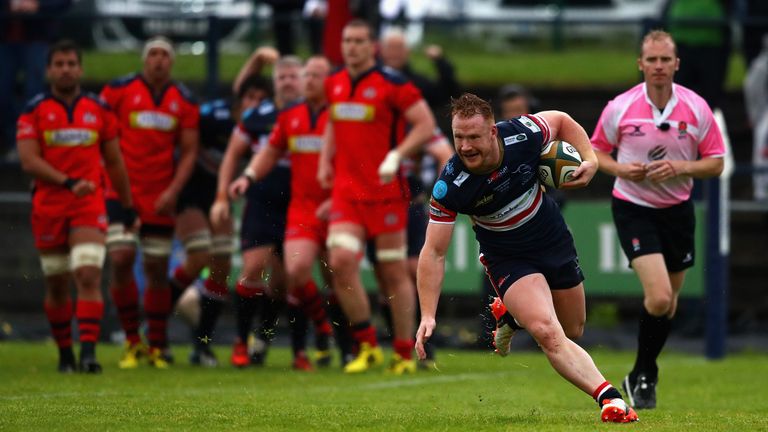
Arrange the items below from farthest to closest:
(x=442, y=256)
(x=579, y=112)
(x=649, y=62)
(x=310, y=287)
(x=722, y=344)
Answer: (x=579, y=112)
(x=722, y=344)
(x=310, y=287)
(x=649, y=62)
(x=442, y=256)

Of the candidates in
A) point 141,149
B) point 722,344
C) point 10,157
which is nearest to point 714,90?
point 722,344

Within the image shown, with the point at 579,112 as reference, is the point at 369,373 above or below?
below

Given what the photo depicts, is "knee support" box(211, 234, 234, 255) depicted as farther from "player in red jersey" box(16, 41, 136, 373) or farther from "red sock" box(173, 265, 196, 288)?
"player in red jersey" box(16, 41, 136, 373)

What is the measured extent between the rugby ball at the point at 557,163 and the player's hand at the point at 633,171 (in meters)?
1.66

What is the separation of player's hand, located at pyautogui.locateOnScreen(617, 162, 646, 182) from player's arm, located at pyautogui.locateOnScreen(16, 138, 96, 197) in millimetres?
4468

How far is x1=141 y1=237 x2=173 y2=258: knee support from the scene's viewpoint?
13.9 metres

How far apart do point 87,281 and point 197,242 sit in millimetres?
1821

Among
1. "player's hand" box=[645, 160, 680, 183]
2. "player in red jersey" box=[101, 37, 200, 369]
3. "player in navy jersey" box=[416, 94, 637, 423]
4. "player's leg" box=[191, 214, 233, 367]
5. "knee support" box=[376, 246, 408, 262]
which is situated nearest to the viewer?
"player in navy jersey" box=[416, 94, 637, 423]

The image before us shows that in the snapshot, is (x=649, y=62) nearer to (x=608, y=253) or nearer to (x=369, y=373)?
(x=369, y=373)

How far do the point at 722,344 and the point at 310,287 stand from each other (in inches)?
180

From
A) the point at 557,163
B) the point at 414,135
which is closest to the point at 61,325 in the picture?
the point at 414,135

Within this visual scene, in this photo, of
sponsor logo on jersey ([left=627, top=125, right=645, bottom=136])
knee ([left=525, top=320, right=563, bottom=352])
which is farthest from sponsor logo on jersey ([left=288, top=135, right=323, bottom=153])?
knee ([left=525, top=320, right=563, bottom=352])

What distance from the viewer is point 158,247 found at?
1387 centimetres

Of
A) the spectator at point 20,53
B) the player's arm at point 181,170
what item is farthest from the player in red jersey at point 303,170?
the spectator at point 20,53
